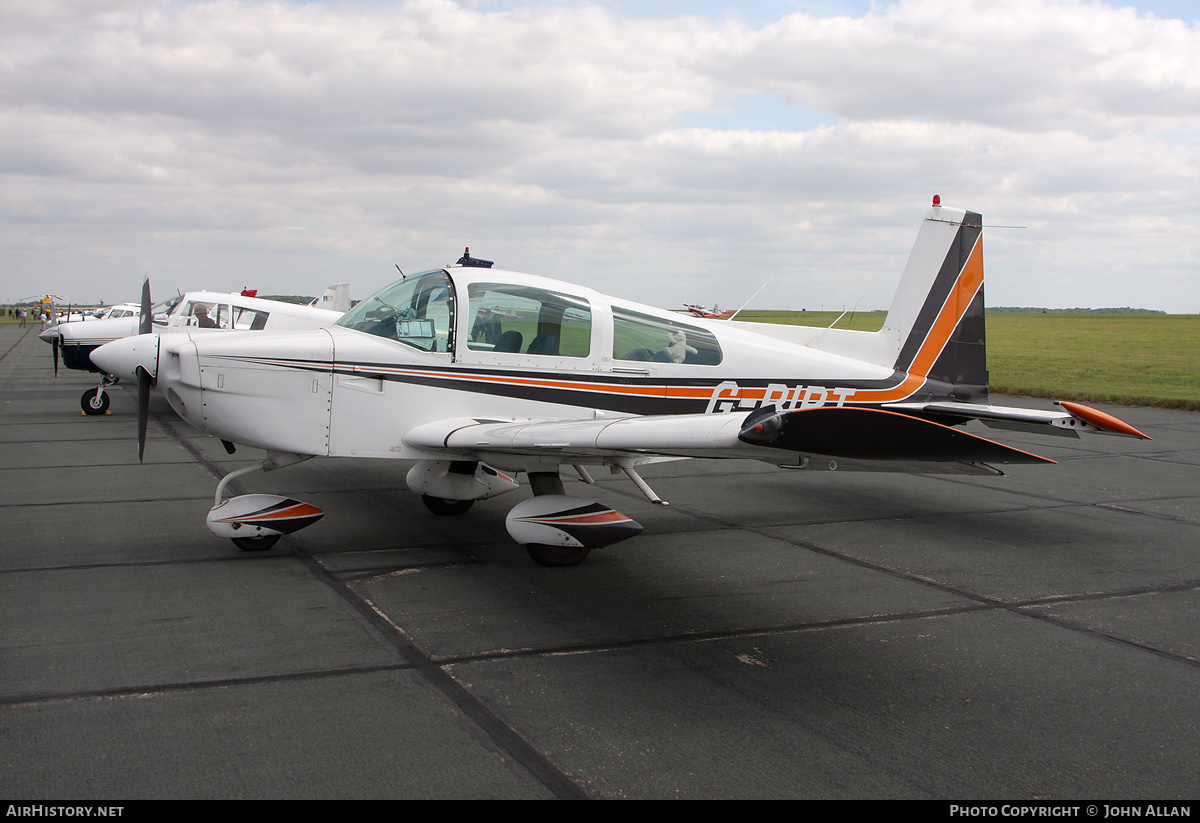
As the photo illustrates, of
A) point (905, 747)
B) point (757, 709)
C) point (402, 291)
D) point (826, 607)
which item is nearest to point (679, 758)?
point (757, 709)

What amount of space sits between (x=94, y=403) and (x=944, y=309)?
46.8 ft

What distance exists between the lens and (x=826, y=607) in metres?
5.12

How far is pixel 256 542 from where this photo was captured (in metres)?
6.09

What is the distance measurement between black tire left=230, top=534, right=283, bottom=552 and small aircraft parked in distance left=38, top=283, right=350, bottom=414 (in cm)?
857

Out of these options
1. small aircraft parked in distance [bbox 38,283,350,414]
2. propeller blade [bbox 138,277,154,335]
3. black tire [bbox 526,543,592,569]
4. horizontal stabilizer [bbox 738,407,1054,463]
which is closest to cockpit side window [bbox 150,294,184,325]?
small aircraft parked in distance [bbox 38,283,350,414]

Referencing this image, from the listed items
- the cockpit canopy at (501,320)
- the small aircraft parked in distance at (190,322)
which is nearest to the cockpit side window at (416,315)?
the cockpit canopy at (501,320)

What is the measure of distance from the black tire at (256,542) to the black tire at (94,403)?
11.2 metres

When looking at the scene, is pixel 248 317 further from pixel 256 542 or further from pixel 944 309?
pixel 944 309

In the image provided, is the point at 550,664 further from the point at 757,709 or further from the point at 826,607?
the point at 826,607

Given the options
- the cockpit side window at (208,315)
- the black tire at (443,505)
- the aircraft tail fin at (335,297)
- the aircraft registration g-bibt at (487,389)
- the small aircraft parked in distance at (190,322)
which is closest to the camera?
the aircraft registration g-bibt at (487,389)

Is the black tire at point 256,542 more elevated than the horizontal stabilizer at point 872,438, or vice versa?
the horizontal stabilizer at point 872,438

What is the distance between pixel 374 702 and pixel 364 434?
269cm

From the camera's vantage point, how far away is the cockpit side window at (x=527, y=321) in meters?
6.27

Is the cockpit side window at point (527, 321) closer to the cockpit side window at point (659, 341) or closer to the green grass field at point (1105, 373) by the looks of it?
the cockpit side window at point (659, 341)
